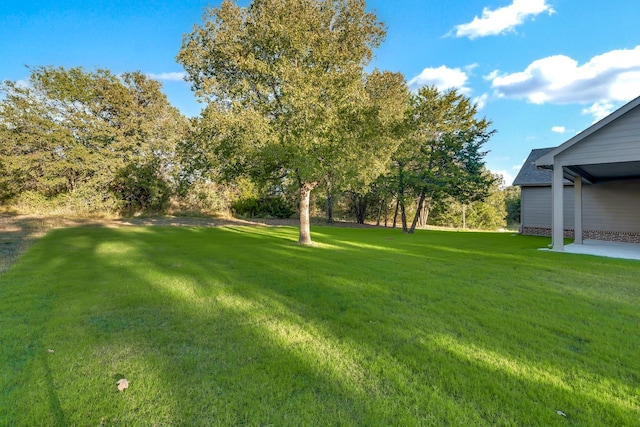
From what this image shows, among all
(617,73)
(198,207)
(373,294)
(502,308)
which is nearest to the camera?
(502,308)

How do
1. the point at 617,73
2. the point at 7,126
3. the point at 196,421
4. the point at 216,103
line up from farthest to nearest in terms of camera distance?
1. the point at 7,126
2. the point at 617,73
3. the point at 216,103
4. the point at 196,421

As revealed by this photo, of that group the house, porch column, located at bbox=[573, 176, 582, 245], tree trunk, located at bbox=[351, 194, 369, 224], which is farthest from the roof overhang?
tree trunk, located at bbox=[351, 194, 369, 224]

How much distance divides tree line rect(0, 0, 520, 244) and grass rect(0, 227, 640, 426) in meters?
5.20

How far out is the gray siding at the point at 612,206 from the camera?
12.2 meters

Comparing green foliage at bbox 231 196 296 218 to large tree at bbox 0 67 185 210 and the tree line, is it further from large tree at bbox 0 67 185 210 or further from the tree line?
large tree at bbox 0 67 185 210

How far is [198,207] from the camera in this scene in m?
25.3

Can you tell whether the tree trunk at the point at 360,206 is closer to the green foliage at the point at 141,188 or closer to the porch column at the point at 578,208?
the green foliage at the point at 141,188

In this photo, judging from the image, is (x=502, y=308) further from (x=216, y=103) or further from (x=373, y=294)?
(x=216, y=103)

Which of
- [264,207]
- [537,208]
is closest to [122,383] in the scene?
[537,208]

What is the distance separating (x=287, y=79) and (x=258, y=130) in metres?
1.71

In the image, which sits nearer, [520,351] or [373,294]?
[520,351]

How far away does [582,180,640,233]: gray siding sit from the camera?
12.2 metres

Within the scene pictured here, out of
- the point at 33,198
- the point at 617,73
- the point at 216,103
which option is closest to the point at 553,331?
the point at 216,103

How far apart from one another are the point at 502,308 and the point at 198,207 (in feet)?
82.4
